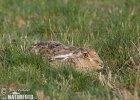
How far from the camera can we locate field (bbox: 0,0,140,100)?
541 cm

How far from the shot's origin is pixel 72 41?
274 inches

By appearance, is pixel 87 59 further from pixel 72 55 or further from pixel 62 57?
pixel 62 57

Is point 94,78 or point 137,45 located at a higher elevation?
point 137,45

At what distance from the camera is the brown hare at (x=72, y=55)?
6.03 metres

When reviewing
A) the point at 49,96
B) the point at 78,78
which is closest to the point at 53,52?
the point at 78,78

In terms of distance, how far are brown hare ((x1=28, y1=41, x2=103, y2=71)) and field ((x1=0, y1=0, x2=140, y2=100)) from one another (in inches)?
5.1

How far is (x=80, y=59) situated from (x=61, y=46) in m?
0.27

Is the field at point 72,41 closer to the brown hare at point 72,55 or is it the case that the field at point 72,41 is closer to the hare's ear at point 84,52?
the brown hare at point 72,55

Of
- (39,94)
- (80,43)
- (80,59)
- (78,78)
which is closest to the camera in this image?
(39,94)

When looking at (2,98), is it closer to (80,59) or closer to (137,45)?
(80,59)

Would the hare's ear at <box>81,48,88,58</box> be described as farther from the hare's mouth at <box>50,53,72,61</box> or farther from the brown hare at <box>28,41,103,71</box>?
Answer: the hare's mouth at <box>50,53,72,61</box>

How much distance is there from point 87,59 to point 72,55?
18 centimetres

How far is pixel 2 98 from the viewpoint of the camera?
5.20 meters

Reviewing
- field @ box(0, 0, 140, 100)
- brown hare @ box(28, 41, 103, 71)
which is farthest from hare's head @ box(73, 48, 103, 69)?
field @ box(0, 0, 140, 100)
